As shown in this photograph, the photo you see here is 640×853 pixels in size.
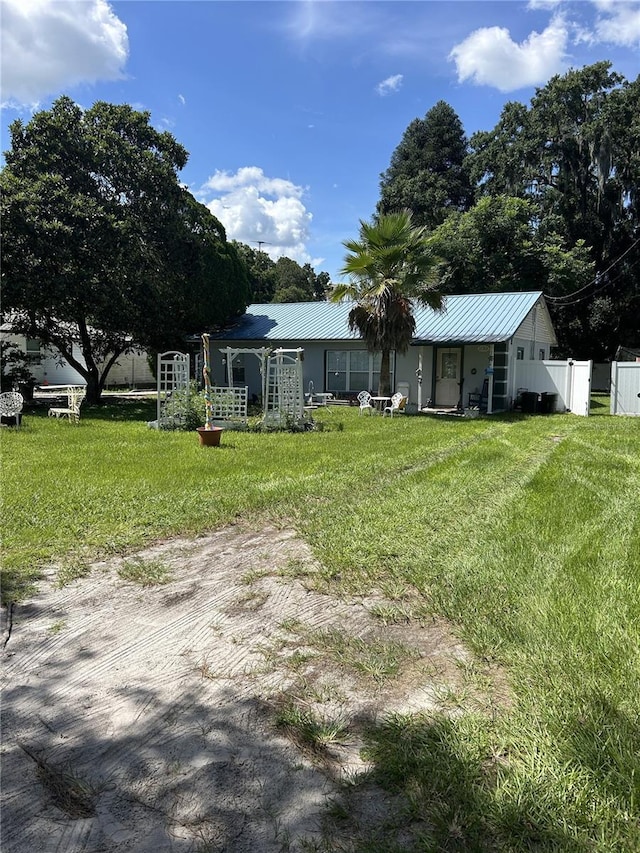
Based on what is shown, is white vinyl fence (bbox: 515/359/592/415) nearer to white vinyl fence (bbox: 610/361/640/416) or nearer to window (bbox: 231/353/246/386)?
white vinyl fence (bbox: 610/361/640/416)

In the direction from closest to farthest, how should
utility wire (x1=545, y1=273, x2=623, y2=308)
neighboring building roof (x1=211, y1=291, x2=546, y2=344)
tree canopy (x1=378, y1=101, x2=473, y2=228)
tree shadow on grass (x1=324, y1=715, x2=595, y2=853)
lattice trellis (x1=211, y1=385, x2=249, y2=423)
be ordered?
tree shadow on grass (x1=324, y1=715, x2=595, y2=853), lattice trellis (x1=211, y1=385, x2=249, y2=423), neighboring building roof (x1=211, y1=291, x2=546, y2=344), utility wire (x1=545, y1=273, x2=623, y2=308), tree canopy (x1=378, y1=101, x2=473, y2=228)

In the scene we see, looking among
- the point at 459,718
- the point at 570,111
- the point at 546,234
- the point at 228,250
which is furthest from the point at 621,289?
the point at 459,718

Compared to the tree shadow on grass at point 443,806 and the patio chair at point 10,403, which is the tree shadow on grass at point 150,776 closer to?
the tree shadow on grass at point 443,806

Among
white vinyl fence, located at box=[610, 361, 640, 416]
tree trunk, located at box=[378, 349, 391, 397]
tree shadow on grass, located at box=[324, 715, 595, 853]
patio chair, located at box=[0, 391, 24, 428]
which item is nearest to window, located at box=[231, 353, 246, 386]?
tree trunk, located at box=[378, 349, 391, 397]

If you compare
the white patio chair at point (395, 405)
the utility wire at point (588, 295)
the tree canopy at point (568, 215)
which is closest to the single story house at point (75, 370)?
the white patio chair at point (395, 405)

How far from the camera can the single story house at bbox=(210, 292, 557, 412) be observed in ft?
57.6

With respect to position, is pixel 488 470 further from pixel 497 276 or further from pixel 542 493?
pixel 497 276

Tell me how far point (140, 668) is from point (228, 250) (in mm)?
21741

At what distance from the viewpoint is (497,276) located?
27.6m

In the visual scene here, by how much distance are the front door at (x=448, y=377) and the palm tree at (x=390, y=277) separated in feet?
10.3

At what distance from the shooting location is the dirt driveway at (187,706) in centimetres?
193

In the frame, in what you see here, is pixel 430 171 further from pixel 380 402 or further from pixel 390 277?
pixel 380 402

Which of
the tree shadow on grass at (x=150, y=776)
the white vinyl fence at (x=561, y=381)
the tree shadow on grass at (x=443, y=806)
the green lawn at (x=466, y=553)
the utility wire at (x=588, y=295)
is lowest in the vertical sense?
the tree shadow on grass at (x=150, y=776)

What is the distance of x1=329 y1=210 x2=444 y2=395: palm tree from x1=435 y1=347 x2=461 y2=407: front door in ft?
10.3
